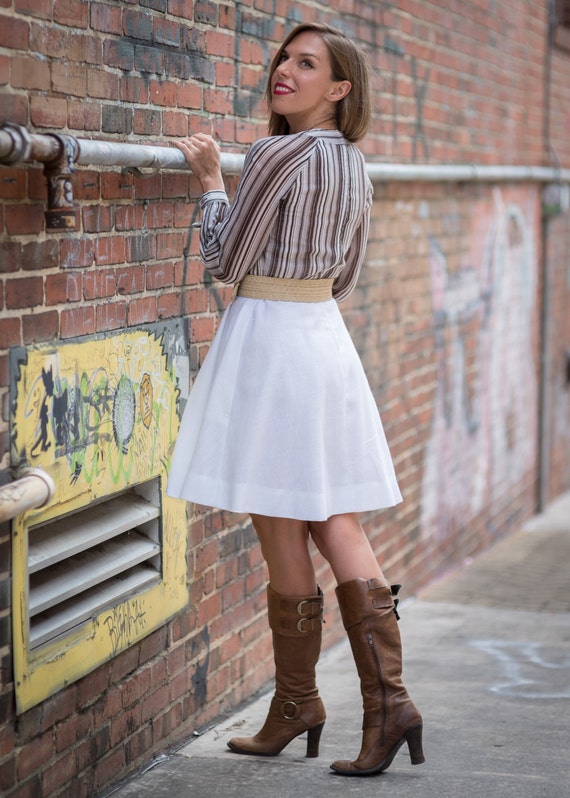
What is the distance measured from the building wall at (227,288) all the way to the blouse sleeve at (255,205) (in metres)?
0.31

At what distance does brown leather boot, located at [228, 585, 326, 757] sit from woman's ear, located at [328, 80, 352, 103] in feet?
4.35

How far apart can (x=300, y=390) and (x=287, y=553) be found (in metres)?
0.47

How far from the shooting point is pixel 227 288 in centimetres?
407

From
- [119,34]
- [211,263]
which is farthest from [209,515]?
[119,34]

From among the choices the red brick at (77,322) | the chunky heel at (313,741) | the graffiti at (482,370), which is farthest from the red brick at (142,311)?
the graffiti at (482,370)

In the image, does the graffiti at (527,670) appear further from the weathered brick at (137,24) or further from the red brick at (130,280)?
the weathered brick at (137,24)

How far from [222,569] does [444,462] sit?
9.10ft

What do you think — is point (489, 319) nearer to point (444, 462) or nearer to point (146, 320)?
point (444, 462)

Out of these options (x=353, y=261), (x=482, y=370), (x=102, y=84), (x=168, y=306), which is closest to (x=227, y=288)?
(x=168, y=306)

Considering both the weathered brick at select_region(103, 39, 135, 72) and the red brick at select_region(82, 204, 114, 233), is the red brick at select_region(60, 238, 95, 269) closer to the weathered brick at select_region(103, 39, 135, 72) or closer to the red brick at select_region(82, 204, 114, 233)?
the red brick at select_region(82, 204, 114, 233)

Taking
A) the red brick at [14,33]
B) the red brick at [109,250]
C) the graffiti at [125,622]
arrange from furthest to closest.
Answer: the graffiti at [125,622] < the red brick at [109,250] < the red brick at [14,33]

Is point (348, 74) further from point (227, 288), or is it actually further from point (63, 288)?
point (227, 288)

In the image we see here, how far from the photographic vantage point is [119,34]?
3.22 metres

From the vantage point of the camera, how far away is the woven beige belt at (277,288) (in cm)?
322
